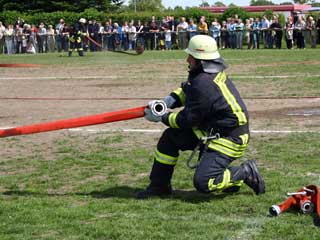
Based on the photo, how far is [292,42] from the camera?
35.4 m

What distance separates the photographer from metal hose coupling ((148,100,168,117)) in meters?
6.74

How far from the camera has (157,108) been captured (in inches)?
267

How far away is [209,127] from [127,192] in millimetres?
1122

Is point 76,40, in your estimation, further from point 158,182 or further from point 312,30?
point 158,182

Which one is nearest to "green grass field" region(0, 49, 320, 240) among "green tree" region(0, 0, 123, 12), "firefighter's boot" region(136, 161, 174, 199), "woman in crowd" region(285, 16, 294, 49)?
"firefighter's boot" region(136, 161, 174, 199)

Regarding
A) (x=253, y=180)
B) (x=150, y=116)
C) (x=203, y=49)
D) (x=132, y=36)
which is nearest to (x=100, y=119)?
(x=150, y=116)

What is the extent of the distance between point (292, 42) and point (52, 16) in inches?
662

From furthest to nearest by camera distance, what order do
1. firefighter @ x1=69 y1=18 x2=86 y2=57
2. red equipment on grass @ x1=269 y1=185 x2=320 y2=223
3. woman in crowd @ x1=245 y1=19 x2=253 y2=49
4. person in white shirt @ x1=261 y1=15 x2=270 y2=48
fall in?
woman in crowd @ x1=245 y1=19 x2=253 y2=49 < person in white shirt @ x1=261 y1=15 x2=270 y2=48 < firefighter @ x1=69 y1=18 x2=86 y2=57 < red equipment on grass @ x1=269 y1=185 x2=320 y2=223

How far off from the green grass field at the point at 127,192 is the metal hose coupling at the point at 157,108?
2.72ft

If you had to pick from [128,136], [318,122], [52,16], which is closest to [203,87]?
[128,136]

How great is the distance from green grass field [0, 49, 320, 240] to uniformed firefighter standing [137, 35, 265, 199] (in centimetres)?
21

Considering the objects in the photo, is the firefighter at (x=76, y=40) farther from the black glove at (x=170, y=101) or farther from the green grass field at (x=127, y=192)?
the black glove at (x=170, y=101)

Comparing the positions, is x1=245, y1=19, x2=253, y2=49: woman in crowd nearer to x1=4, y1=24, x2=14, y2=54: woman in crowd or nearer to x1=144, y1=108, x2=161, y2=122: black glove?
x1=4, y1=24, x2=14, y2=54: woman in crowd

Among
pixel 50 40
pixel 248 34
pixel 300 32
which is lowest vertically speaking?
pixel 50 40
